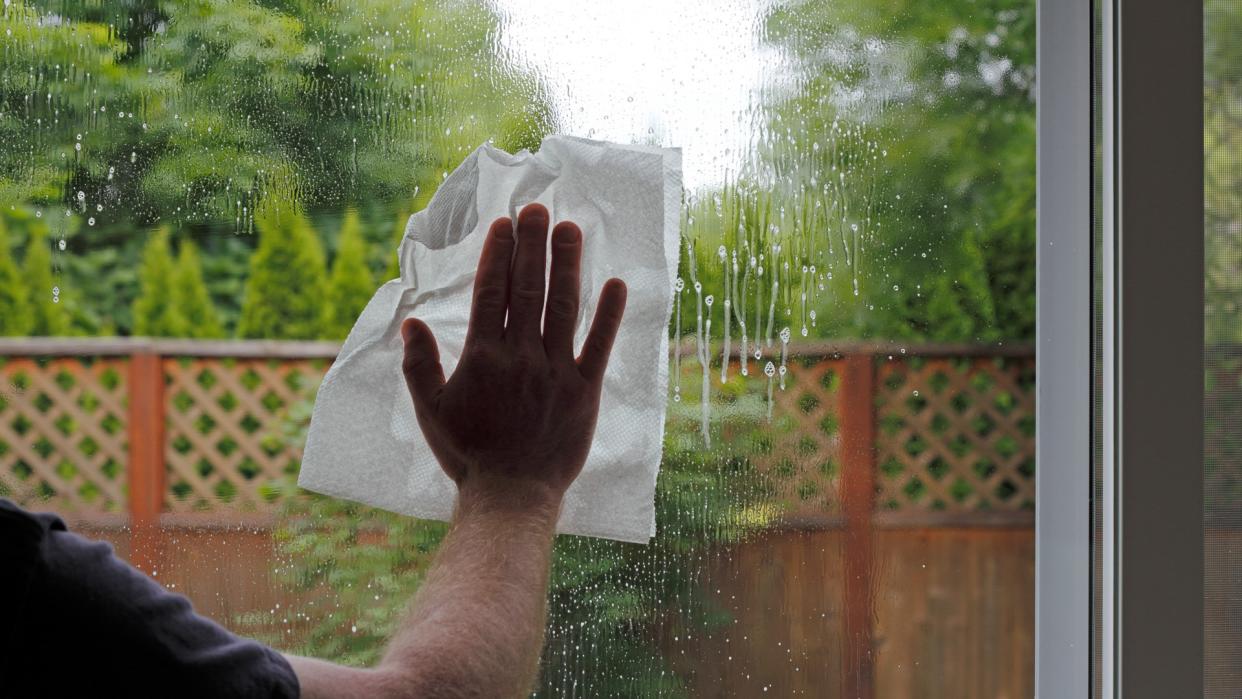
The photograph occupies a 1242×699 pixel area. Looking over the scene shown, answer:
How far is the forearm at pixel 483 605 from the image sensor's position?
0.71 metres

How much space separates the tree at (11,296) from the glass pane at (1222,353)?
1083mm

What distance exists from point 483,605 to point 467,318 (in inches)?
9.7

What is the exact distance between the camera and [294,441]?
33.9 inches

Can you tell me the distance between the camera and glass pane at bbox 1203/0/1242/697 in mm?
889

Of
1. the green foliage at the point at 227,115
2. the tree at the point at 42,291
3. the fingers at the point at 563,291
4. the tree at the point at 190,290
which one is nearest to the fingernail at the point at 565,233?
the fingers at the point at 563,291

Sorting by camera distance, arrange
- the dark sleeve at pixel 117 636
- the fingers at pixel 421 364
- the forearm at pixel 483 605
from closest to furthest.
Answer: the dark sleeve at pixel 117 636 < the forearm at pixel 483 605 < the fingers at pixel 421 364

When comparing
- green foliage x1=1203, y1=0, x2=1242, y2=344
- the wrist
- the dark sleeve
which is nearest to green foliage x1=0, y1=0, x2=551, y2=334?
the wrist

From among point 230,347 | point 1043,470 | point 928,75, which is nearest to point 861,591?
point 1043,470

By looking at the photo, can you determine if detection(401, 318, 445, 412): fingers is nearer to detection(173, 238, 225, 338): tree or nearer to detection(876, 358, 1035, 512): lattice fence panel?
detection(173, 238, 225, 338): tree

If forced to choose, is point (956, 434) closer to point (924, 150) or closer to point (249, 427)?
point (924, 150)

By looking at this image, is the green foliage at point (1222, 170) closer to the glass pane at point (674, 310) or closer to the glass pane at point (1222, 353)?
the glass pane at point (1222, 353)

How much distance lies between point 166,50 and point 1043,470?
3.01 ft

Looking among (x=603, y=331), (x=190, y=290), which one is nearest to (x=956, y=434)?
(x=603, y=331)

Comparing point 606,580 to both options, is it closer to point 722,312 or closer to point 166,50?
point 722,312
